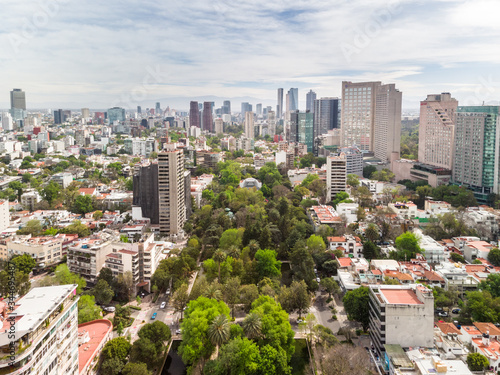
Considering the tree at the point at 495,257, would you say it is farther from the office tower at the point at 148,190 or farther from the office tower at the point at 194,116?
the office tower at the point at 194,116

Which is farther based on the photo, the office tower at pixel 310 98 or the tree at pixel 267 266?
the office tower at pixel 310 98

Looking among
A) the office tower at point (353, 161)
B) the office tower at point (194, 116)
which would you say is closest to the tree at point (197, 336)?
the office tower at point (353, 161)

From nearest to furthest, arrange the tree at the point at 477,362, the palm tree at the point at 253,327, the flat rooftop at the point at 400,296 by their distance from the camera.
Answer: the tree at the point at 477,362, the palm tree at the point at 253,327, the flat rooftop at the point at 400,296

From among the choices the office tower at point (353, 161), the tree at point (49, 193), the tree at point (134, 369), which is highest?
the office tower at point (353, 161)

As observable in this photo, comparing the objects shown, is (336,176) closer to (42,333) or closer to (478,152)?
(478,152)

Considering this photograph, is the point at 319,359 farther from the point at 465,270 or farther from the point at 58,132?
the point at 58,132

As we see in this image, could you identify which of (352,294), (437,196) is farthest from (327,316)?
(437,196)
